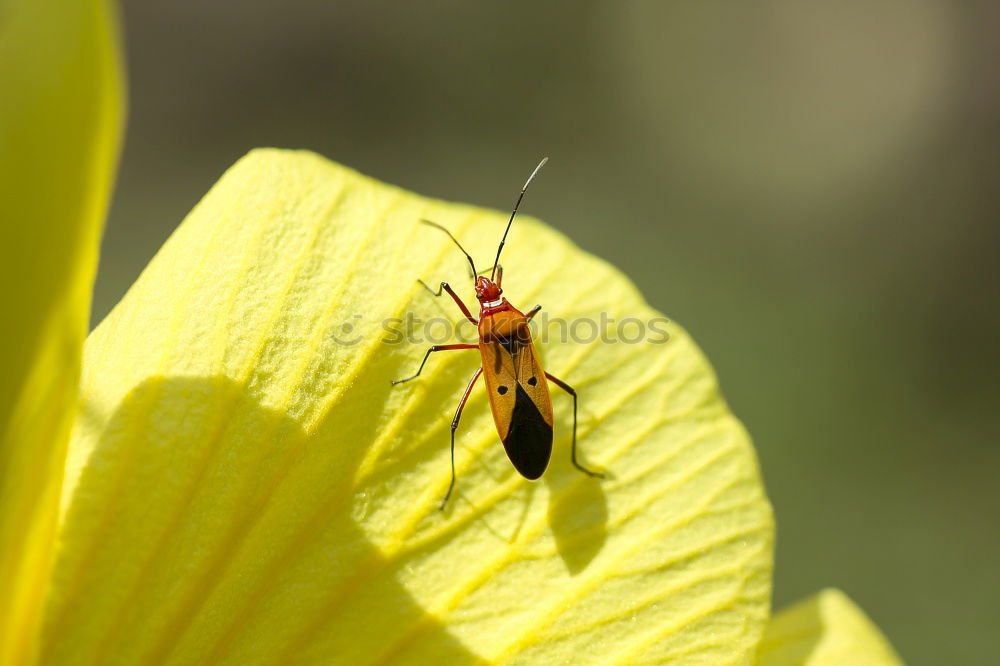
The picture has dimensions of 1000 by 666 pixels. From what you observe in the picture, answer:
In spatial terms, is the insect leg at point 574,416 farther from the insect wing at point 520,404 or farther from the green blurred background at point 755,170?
the green blurred background at point 755,170

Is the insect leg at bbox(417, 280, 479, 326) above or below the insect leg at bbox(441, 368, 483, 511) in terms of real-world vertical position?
above

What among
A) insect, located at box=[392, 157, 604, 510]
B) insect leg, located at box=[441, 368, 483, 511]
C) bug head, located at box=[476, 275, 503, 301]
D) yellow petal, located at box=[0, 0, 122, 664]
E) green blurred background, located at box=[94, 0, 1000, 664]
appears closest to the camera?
yellow petal, located at box=[0, 0, 122, 664]

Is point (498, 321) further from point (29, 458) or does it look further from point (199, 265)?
point (29, 458)

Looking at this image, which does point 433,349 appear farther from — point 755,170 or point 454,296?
point 755,170

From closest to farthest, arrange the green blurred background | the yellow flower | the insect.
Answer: the yellow flower
the insect
the green blurred background

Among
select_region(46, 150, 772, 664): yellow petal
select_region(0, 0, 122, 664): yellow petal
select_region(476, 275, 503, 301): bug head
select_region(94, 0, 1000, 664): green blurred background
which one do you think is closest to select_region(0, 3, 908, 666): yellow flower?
select_region(46, 150, 772, 664): yellow petal

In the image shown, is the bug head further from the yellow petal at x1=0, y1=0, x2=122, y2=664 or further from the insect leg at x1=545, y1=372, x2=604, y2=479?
the yellow petal at x1=0, y1=0, x2=122, y2=664
